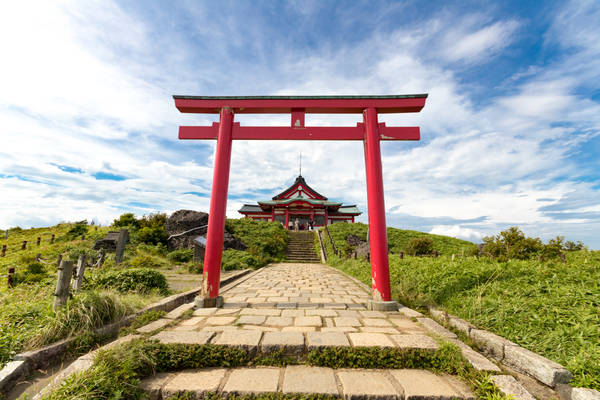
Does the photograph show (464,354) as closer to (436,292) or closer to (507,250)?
(436,292)

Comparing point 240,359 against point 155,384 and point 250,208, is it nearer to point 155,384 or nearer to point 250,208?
point 155,384

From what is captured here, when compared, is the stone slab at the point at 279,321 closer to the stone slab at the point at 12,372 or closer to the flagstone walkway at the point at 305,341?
the flagstone walkway at the point at 305,341

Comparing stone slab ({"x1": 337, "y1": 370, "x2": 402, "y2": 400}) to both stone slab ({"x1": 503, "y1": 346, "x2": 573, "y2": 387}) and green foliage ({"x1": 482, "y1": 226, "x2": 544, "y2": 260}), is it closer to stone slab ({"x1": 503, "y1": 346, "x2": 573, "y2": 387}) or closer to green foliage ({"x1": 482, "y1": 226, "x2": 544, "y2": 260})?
stone slab ({"x1": 503, "y1": 346, "x2": 573, "y2": 387})

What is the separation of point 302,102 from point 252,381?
439cm

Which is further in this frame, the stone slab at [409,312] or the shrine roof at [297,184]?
the shrine roof at [297,184]

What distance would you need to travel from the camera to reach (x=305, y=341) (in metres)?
2.54

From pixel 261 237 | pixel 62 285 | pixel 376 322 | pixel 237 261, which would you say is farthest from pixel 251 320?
pixel 261 237

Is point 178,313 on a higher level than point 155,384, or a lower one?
higher

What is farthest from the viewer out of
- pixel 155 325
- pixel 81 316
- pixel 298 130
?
pixel 298 130

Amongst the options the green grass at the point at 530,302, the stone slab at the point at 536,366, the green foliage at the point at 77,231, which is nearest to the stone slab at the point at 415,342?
the stone slab at the point at 536,366

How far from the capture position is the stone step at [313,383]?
188 cm

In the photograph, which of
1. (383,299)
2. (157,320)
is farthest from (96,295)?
(383,299)

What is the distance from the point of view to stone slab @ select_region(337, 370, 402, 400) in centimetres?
186

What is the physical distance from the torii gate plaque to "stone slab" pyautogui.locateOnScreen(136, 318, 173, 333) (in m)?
1.15
